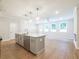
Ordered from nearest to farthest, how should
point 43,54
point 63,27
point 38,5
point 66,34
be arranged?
point 43,54 < point 38,5 < point 66,34 < point 63,27

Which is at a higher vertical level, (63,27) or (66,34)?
(63,27)

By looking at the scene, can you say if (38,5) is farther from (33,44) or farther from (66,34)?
(66,34)

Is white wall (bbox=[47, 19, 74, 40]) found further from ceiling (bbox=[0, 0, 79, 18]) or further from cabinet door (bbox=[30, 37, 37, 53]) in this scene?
cabinet door (bbox=[30, 37, 37, 53])

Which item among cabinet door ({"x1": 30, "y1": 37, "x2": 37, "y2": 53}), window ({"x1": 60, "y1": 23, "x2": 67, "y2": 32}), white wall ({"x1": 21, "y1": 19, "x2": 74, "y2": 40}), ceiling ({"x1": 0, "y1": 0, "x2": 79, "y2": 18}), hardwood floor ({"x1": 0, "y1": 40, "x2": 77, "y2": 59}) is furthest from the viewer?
window ({"x1": 60, "y1": 23, "x2": 67, "y2": 32})

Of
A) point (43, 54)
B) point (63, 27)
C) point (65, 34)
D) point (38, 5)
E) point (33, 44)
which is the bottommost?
point (43, 54)

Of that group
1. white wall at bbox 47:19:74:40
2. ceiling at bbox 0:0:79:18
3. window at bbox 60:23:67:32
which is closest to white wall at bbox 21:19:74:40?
white wall at bbox 47:19:74:40

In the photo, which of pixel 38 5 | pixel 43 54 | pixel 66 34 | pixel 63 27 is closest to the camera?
pixel 43 54

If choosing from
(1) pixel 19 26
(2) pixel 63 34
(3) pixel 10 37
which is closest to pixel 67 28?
(2) pixel 63 34

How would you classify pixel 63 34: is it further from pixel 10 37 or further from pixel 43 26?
pixel 10 37

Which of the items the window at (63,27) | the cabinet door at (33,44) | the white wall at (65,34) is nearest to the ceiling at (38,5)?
the cabinet door at (33,44)

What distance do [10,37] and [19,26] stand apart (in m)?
1.74

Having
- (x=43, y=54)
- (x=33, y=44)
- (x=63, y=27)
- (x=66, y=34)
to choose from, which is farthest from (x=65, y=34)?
(x=33, y=44)

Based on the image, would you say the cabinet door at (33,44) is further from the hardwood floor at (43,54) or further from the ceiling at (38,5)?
the ceiling at (38,5)

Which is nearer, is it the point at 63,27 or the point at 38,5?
the point at 38,5
